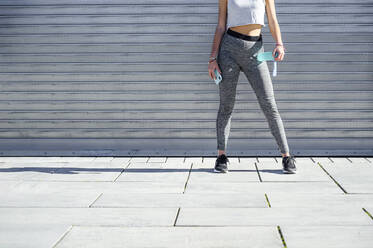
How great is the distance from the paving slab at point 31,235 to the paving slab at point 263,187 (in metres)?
1.34

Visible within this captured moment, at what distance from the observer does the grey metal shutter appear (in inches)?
225

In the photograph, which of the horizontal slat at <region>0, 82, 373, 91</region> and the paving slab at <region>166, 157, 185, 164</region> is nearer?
the paving slab at <region>166, 157, 185, 164</region>

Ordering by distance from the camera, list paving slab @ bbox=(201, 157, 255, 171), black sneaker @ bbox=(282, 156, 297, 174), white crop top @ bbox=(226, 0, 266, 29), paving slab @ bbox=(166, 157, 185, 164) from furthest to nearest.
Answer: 1. paving slab @ bbox=(166, 157, 185, 164)
2. paving slab @ bbox=(201, 157, 255, 171)
3. black sneaker @ bbox=(282, 156, 297, 174)
4. white crop top @ bbox=(226, 0, 266, 29)

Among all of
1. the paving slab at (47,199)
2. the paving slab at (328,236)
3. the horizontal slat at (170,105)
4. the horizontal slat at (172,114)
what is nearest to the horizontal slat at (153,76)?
the horizontal slat at (170,105)

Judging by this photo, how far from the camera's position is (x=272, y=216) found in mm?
3605

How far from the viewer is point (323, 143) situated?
5.80 metres

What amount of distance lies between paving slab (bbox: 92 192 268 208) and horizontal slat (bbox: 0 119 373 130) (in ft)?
5.60

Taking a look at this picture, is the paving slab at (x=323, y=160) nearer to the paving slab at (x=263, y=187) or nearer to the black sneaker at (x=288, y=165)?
A: the black sneaker at (x=288, y=165)

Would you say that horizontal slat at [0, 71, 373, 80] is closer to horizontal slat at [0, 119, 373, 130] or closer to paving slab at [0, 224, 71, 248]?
horizontal slat at [0, 119, 373, 130]

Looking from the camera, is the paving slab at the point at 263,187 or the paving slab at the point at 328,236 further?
the paving slab at the point at 263,187

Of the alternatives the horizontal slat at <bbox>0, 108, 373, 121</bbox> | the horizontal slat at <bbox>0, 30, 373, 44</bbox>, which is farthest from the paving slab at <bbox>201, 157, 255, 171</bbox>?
the horizontal slat at <bbox>0, 30, 373, 44</bbox>

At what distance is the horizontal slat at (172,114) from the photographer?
576cm

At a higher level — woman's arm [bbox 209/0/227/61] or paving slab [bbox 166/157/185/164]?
woman's arm [bbox 209/0/227/61]

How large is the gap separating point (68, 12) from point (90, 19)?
27 centimetres
